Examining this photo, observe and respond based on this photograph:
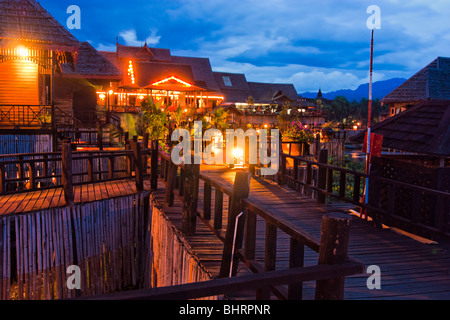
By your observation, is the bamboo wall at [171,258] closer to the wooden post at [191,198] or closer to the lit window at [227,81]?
the wooden post at [191,198]

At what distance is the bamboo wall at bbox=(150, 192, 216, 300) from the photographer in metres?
6.03

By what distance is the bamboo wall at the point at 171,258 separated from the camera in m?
6.03

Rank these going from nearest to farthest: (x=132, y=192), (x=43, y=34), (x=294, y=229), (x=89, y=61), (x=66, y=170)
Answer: (x=294, y=229) < (x=66, y=170) < (x=132, y=192) < (x=43, y=34) < (x=89, y=61)

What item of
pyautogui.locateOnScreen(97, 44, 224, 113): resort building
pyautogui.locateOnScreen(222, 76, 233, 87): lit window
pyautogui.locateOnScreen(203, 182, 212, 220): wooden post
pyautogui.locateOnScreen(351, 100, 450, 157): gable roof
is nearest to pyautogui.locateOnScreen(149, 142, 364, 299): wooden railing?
pyautogui.locateOnScreen(203, 182, 212, 220): wooden post

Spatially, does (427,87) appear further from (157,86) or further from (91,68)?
(157,86)

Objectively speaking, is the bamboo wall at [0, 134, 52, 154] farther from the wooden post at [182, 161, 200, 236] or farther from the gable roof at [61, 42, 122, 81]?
the gable roof at [61, 42, 122, 81]

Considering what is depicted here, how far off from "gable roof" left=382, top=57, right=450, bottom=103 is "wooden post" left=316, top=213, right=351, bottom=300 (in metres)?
27.1

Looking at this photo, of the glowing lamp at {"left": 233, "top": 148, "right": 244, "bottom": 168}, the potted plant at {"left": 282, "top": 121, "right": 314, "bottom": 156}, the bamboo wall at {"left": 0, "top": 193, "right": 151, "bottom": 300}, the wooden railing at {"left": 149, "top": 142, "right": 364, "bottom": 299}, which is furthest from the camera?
the potted plant at {"left": 282, "top": 121, "right": 314, "bottom": 156}

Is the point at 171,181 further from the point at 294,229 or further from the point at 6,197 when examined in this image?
the point at 294,229

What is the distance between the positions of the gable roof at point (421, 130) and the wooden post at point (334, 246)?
5.38 metres

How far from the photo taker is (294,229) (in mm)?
3500

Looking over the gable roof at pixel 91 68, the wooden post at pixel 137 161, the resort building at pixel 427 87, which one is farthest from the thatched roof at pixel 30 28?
the resort building at pixel 427 87
